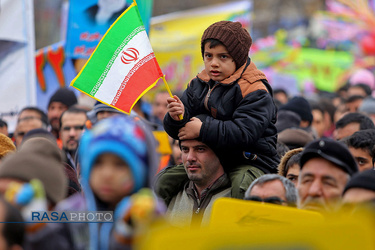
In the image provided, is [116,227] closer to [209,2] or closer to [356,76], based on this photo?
[356,76]

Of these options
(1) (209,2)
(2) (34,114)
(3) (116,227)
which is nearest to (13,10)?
(2) (34,114)

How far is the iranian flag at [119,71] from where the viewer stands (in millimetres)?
4488

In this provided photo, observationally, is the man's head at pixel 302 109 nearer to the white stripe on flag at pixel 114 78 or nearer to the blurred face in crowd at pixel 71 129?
the blurred face in crowd at pixel 71 129

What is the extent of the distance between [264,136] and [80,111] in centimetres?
291

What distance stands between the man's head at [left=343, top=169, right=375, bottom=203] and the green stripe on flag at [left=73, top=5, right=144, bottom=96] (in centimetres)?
Result: 183

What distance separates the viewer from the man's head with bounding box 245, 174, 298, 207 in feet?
11.9

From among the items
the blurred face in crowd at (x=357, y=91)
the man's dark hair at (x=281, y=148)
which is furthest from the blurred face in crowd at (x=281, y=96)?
the man's dark hair at (x=281, y=148)

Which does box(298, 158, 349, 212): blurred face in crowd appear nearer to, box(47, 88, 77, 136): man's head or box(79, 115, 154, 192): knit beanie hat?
box(79, 115, 154, 192): knit beanie hat

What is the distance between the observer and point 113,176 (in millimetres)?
2619

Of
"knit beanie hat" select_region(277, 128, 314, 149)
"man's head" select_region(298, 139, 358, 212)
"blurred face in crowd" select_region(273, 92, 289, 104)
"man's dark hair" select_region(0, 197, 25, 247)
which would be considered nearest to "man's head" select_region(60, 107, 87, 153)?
"knit beanie hat" select_region(277, 128, 314, 149)

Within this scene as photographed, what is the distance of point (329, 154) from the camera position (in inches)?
143

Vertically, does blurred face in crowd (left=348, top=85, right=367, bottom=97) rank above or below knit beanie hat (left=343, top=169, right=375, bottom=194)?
below

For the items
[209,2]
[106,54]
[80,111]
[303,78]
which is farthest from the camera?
[209,2]

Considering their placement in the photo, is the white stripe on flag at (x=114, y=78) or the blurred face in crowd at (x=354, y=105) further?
the blurred face in crowd at (x=354, y=105)
